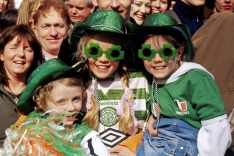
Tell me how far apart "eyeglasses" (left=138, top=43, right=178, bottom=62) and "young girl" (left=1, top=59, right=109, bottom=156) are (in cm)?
49

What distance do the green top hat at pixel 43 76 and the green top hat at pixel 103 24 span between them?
0.29m

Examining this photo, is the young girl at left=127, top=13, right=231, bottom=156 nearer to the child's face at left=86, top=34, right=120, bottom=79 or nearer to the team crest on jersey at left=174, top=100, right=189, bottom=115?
the team crest on jersey at left=174, top=100, right=189, bottom=115

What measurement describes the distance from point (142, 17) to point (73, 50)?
1641 millimetres

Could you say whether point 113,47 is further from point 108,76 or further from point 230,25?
point 230,25

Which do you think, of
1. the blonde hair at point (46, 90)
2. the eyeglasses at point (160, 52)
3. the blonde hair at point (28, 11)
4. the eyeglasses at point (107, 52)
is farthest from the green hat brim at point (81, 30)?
the blonde hair at point (28, 11)

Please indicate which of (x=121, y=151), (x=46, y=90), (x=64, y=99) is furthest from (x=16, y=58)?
(x=121, y=151)

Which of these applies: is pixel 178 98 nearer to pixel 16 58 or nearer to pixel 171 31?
pixel 171 31

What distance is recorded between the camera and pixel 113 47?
4250mm

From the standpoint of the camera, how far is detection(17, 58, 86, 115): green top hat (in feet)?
13.6

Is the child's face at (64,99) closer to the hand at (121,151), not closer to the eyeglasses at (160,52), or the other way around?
the hand at (121,151)

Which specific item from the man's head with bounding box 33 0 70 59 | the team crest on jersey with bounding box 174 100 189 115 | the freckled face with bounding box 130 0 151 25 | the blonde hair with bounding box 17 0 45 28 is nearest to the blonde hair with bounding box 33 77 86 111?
the team crest on jersey with bounding box 174 100 189 115

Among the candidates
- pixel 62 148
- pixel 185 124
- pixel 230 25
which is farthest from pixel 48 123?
pixel 230 25

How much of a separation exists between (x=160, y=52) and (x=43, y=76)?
87cm

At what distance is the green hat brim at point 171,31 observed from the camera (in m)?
4.23
